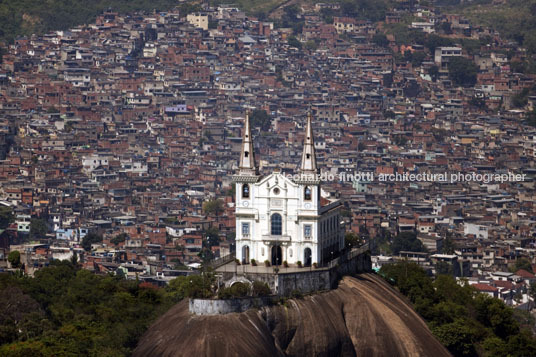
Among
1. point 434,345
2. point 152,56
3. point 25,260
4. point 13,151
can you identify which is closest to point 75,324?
point 434,345

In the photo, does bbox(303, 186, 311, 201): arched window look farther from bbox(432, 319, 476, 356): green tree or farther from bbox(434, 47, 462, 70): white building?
bbox(434, 47, 462, 70): white building

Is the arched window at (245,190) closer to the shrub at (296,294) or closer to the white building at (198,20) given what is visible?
the shrub at (296,294)

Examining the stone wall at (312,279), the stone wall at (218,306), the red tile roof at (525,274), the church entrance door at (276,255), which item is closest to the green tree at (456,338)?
the stone wall at (312,279)

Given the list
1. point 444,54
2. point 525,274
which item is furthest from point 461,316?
point 444,54

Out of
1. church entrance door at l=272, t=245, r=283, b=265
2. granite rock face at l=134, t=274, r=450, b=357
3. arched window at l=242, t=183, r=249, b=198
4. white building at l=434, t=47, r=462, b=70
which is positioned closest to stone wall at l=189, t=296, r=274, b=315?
granite rock face at l=134, t=274, r=450, b=357

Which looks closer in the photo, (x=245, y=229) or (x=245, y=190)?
(x=245, y=229)

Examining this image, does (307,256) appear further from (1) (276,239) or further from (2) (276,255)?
(1) (276,239)

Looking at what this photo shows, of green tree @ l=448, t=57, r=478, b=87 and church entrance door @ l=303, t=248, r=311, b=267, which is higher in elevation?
green tree @ l=448, t=57, r=478, b=87
